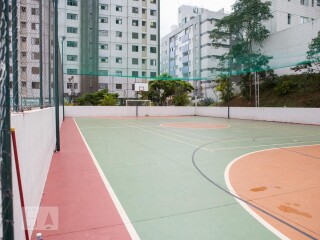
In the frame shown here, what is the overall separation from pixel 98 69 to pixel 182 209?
125 feet

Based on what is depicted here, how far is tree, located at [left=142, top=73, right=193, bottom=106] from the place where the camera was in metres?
27.7

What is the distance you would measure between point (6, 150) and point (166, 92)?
26.7 m

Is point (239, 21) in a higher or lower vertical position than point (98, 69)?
higher

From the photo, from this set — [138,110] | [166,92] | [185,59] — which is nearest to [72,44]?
[166,92]

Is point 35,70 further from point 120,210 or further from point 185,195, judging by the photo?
point 185,195

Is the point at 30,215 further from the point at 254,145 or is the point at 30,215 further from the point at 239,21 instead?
the point at 239,21

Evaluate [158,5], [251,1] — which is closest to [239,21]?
[251,1]

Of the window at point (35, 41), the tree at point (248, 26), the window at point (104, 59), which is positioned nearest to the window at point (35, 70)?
the window at point (35, 41)

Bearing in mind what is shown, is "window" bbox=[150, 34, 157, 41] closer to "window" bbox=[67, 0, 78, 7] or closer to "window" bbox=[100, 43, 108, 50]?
"window" bbox=[100, 43, 108, 50]

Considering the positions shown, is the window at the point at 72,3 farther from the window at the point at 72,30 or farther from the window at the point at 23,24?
the window at the point at 23,24

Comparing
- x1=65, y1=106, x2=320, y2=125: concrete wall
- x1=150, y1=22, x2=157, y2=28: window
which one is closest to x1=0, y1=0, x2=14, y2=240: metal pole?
x1=65, y1=106, x2=320, y2=125: concrete wall

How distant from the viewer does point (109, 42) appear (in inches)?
1617

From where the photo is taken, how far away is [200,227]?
268 centimetres

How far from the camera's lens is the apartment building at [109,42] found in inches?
1501
